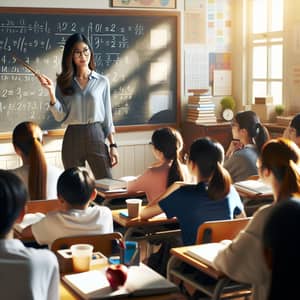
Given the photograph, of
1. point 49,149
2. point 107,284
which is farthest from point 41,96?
point 107,284

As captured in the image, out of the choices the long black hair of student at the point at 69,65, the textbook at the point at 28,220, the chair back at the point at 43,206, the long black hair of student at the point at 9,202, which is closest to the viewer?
the long black hair of student at the point at 9,202

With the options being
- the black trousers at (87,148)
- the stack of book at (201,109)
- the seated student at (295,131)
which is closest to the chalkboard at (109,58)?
the stack of book at (201,109)

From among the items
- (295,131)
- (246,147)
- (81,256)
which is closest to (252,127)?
(246,147)

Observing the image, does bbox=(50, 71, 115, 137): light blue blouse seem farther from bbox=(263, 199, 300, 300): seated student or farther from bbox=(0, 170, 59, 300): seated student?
bbox=(263, 199, 300, 300): seated student

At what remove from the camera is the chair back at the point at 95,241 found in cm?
276

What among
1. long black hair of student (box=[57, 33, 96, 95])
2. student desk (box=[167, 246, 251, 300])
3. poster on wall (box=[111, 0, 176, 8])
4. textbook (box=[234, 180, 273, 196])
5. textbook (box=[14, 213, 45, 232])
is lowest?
student desk (box=[167, 246, 251, 300])

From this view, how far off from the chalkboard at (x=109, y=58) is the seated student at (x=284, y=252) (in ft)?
16.6

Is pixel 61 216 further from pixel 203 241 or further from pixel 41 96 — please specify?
pixel 41 96

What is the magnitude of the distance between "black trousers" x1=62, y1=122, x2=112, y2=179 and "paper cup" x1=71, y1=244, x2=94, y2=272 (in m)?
2.62

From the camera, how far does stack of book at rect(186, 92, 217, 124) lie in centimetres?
694

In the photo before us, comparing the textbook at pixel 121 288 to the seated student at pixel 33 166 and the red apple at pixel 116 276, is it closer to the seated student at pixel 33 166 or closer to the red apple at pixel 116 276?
the red apple at pixel 116 276

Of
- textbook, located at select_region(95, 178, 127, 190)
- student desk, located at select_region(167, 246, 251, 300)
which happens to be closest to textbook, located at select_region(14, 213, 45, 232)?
student desk, located at select_region(167, 246, 251, 300)

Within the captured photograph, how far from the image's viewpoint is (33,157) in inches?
147

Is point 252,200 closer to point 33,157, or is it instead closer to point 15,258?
point 33,157
